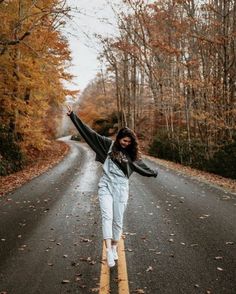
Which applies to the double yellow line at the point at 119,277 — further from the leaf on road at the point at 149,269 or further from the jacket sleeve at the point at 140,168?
the jacket sleeve at the point at 140,168

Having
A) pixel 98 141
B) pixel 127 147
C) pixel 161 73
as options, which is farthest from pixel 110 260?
pixel 161 73

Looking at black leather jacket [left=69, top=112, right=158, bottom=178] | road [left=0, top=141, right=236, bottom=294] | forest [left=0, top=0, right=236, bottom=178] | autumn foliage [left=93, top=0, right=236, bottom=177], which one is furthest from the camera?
autumn foliage [left=93, top=0, right=236, bottom=177]

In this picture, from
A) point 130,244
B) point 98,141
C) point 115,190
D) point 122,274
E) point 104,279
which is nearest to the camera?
point 104,279

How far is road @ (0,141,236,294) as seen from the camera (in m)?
4.72

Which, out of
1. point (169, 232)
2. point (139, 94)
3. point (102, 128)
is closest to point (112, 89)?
point (102, 128)

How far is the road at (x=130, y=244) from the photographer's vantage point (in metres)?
4.72

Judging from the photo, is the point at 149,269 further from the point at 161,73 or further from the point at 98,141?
the point at 161,73

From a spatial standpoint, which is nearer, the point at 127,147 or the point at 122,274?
the point at 122,274

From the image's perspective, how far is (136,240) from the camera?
22.0ft

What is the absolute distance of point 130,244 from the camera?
254 inches

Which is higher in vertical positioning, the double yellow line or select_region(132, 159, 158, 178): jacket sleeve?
select_region(132, 159, 158, 178): jacket sleeve

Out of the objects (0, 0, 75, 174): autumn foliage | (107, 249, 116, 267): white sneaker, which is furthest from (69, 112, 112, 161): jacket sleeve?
(0, 0, 75, 174): autumn foliage

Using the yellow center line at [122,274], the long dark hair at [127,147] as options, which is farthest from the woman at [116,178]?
the yellow center line at [122,274]

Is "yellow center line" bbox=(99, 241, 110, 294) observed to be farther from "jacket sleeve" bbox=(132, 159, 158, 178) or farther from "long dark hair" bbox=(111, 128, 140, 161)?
"long dark hair" bbox=(111, 128, 140, 161)
